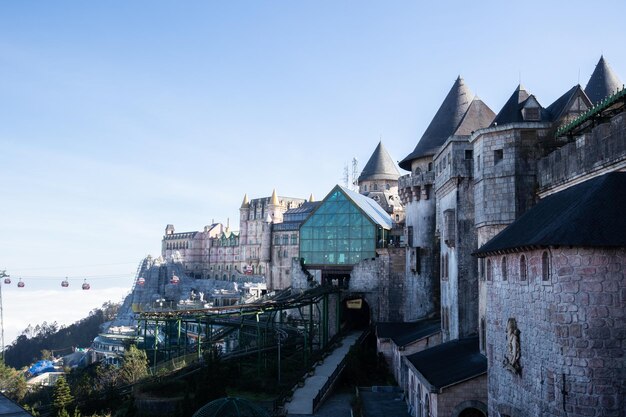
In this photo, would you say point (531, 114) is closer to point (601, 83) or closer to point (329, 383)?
point (601, 83)

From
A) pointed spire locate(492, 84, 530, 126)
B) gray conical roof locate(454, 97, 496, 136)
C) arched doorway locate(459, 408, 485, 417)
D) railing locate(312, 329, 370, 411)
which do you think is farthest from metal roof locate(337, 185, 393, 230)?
arched doorway locate(459, 408, 485, 417)

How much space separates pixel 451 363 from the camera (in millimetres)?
21344

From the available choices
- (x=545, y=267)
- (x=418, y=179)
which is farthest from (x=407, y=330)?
(x=545, y=267)

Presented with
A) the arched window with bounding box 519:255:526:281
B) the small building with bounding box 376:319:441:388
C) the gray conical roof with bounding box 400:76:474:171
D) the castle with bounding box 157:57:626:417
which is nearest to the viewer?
the castle with bounding box 157:57:626:417

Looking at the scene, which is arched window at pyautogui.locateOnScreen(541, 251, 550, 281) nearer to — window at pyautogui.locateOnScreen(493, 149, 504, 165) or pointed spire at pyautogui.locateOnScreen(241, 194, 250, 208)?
window at pyautogui.locateOnScreen(493, 149, 504, 165)

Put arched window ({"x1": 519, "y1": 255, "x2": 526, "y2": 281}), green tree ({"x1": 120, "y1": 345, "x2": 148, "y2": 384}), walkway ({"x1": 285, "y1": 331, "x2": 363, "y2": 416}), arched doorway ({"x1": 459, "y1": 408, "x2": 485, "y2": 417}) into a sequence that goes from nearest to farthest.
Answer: arched window ({"x1": 519, "y1": 255, "x2": 526, "y2": 281})
arched doorway ({"x1": 459, "y1": 408, "x2": 485, "y2": 417})
walkway ({"x1": 285, "y1": 331, "x2": 363, "y2": 416})
green tree ({"x1": 120, "y1": 345, "x2": 148, "y2": 384})

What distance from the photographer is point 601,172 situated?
1434 centimetres

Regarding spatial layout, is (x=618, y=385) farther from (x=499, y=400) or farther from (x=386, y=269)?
(x=386, y=269)

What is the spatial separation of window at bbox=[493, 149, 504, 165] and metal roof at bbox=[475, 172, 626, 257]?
5.35 meters

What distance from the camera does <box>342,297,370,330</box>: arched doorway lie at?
48.8 m

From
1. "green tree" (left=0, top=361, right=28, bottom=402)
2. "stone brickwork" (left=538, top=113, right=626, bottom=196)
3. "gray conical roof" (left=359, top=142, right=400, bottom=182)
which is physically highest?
"gray conical roof" (left=359, top=142, right=400, bottom=182)

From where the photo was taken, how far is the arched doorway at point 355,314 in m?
48.8

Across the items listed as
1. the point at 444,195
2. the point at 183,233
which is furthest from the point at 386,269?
the point at 183,233

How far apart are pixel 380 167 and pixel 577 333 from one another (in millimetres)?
57430
